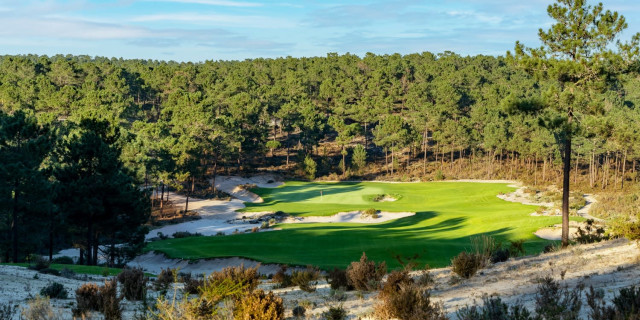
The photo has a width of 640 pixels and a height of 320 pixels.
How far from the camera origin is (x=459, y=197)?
208 feet

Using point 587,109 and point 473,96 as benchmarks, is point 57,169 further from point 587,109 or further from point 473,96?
point 473,96

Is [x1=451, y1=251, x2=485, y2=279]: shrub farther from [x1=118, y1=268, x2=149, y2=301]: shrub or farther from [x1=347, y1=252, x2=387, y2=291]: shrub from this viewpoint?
[x1=118, y1=268, x2=149, y2=301]: shrub

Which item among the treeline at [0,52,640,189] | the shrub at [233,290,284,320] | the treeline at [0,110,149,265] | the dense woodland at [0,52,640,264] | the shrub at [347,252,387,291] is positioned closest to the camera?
the shrub at [233,290,284,320]

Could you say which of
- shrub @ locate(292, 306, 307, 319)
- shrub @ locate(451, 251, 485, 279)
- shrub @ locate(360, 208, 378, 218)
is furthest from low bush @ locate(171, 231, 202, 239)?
shrub @ locate(292, 306, 307, 319)

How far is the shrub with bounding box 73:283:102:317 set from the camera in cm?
935

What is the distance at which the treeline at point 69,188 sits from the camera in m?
27.9

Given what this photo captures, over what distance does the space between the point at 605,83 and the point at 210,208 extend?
153ft

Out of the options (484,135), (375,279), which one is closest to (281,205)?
(484,135)

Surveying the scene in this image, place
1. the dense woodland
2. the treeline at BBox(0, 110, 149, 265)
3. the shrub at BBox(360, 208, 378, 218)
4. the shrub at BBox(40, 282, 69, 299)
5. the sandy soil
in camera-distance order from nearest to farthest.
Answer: the sandy soil
the shrub at BBox(40, 282, 69, 299)
the treeline at BBox(0, 110, 149, 265)
the dense woodland
the shrub at BBox(360, 208, 378, 218)

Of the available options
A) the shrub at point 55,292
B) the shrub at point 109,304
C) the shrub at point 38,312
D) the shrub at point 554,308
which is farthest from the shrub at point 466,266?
the shrub at point 38,312

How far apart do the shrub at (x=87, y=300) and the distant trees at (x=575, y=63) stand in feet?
57.7

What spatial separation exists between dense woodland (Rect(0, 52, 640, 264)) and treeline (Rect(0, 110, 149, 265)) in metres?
0.09

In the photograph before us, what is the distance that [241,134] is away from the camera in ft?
272

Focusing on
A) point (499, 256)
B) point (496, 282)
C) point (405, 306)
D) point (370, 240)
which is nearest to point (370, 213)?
point (370, 240)
